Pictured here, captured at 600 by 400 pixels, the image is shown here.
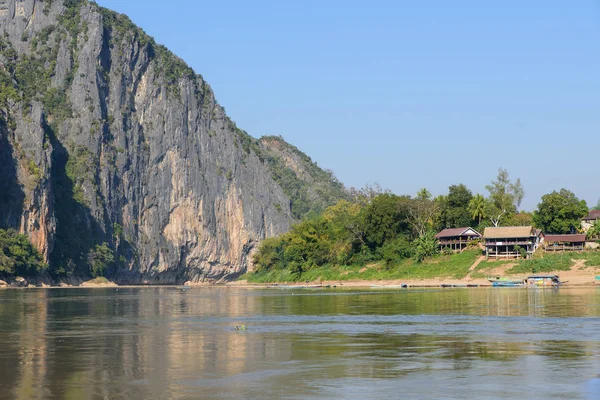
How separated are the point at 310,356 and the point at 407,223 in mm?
98480

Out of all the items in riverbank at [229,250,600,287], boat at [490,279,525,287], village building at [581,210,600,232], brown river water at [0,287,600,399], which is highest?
village building at [581,210,600,232]

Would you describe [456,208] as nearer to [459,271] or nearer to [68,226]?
[459,271]

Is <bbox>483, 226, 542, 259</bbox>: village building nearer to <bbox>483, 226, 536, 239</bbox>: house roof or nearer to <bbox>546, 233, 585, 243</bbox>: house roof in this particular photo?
<bbox>483, 226, 536, 239</bbox>: house roof

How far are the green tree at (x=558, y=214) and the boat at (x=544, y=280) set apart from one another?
2352cm

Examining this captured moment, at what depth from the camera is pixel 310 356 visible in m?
32.0

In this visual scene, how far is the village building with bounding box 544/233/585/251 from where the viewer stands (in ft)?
370

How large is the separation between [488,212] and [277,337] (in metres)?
98.1

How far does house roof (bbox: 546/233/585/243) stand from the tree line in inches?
279

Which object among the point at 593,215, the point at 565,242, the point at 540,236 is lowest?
the point at 565,242

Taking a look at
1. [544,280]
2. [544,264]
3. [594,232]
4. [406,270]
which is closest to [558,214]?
[594,232]

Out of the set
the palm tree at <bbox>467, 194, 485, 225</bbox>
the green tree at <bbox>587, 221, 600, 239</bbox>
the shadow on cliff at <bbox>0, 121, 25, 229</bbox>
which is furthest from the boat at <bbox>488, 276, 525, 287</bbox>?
the shadow on cliff at <bbox>0, 121, 25, 229</bbox>

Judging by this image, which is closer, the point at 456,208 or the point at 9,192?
the point at 456,208

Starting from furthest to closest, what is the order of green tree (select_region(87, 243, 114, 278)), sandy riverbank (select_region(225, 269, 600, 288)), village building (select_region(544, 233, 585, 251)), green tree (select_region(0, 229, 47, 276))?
green tree (select_region(87, 243, 114, 278)) < green tree (select_region(0, 229, 47, 276)) < village building (select_region(544, 233, 585, 251)) < sandy riverbank (select_region(225, 269, 600, 288))

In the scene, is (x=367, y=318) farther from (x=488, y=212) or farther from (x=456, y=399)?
(x=488, y=212)
